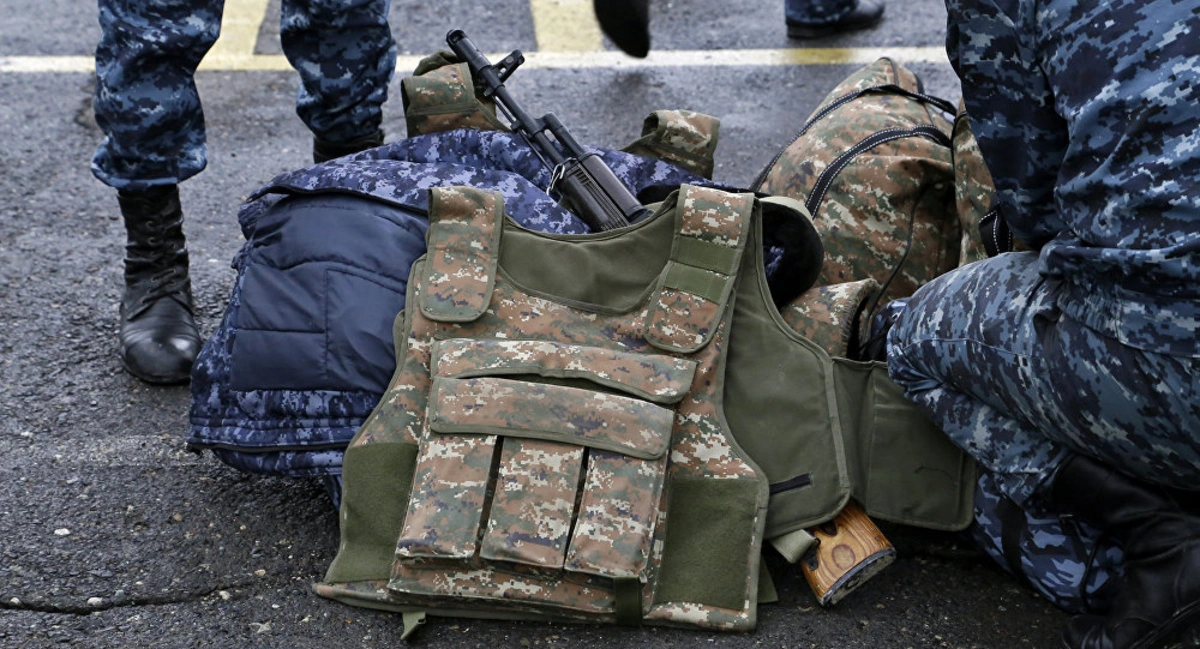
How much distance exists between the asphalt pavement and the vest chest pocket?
0.51ft

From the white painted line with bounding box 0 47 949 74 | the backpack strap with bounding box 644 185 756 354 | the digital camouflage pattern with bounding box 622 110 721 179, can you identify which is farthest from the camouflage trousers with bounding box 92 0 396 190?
the white painted line with bounding box 0 47 949 74

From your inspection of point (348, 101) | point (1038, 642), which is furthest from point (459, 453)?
point (348, 101)

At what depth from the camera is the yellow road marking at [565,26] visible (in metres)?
4.54

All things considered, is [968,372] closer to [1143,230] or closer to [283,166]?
[1143,230]

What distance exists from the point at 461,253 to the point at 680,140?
26.4 inches

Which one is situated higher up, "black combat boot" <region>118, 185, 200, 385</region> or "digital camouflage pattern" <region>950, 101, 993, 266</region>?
"digital camouflage pattern" <region>950, 101, 993, 266</region>

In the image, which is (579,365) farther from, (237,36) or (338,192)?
(237,36)

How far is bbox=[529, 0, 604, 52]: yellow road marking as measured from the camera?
4535 millimetres

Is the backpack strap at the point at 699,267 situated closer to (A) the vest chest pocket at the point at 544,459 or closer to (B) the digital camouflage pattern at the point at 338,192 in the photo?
(A) the vest chest pocket at the point at 544,459

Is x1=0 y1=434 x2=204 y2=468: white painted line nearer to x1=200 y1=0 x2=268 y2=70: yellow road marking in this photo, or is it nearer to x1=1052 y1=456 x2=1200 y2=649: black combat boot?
x1=1052 y1=456 x2=1200 y2=649: black combat boot

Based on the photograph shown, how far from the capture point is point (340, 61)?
9.61ft

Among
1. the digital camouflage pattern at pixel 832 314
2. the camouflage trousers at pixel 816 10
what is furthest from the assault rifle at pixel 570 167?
the camouflage trousers at pixel 816 10

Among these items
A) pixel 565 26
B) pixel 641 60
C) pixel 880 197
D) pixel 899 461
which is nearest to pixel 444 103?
pixel 880 197

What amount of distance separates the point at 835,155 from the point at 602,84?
5.79 ft
